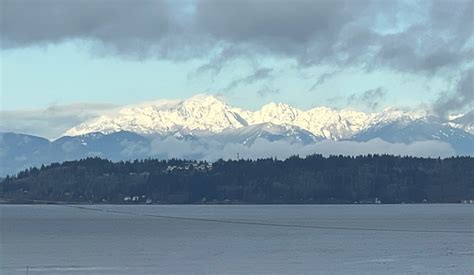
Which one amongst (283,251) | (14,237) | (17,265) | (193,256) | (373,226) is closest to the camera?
(17,265)

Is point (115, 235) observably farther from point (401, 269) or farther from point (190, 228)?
point (401, 269)

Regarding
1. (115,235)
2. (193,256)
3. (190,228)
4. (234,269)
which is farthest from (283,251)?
(190,228)

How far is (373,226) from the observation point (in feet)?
548

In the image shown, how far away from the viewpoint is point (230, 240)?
12700 centimetres

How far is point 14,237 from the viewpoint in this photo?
13438cm

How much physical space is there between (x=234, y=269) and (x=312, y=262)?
988 centimetres

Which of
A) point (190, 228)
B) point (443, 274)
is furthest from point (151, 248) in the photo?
point (190, 228)

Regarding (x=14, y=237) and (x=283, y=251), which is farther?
(x=14, y=237)

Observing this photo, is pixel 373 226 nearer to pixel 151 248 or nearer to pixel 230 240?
pixel 230 240

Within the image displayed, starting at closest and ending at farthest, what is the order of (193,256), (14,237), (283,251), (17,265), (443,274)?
(443,274) < (17,265) < (193,256) < (283,251) < (14,237)

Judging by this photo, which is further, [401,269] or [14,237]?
[14,237]

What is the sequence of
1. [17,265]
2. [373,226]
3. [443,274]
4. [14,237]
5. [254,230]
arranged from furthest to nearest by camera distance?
[373,226], [254,230], [14,237], [17,265], [443,274]

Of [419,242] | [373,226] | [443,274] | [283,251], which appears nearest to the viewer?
[443,274]

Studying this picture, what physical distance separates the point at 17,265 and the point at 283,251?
1158 inches
